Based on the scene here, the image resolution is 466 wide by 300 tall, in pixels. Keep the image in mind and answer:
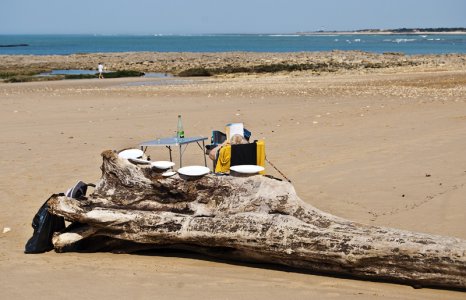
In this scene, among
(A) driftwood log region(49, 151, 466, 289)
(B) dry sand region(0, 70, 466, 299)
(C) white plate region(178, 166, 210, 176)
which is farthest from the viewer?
(C) white plate region(178, 166, 210, 176)

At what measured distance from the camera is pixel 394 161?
10945 mm

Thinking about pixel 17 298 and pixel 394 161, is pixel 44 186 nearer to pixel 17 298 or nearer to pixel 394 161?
pixel 17 298

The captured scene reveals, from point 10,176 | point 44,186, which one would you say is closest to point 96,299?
point 44,186

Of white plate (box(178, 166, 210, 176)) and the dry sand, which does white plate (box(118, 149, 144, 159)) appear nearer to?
white plate (box(178, 166, 210, 176))

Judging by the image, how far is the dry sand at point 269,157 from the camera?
5.84m

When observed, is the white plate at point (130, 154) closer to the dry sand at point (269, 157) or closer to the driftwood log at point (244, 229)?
the driftwood log at point (244, 229)

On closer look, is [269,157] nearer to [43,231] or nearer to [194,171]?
[194,171]

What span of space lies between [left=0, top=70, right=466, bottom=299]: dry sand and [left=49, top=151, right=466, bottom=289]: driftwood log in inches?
6.5

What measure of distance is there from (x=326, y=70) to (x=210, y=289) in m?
34.2

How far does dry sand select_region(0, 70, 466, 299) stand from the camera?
5.84 m

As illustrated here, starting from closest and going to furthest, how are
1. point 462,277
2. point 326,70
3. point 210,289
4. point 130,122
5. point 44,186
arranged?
point 462,277, point 210,289, point 44,186, point 130,122, point 326,70

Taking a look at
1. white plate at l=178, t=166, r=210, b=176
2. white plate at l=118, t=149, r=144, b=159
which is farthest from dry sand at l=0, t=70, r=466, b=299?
white plate at l=118, t=149, r=144, b=159

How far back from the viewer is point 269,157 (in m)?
11.5

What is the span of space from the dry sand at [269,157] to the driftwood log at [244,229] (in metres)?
0.17
